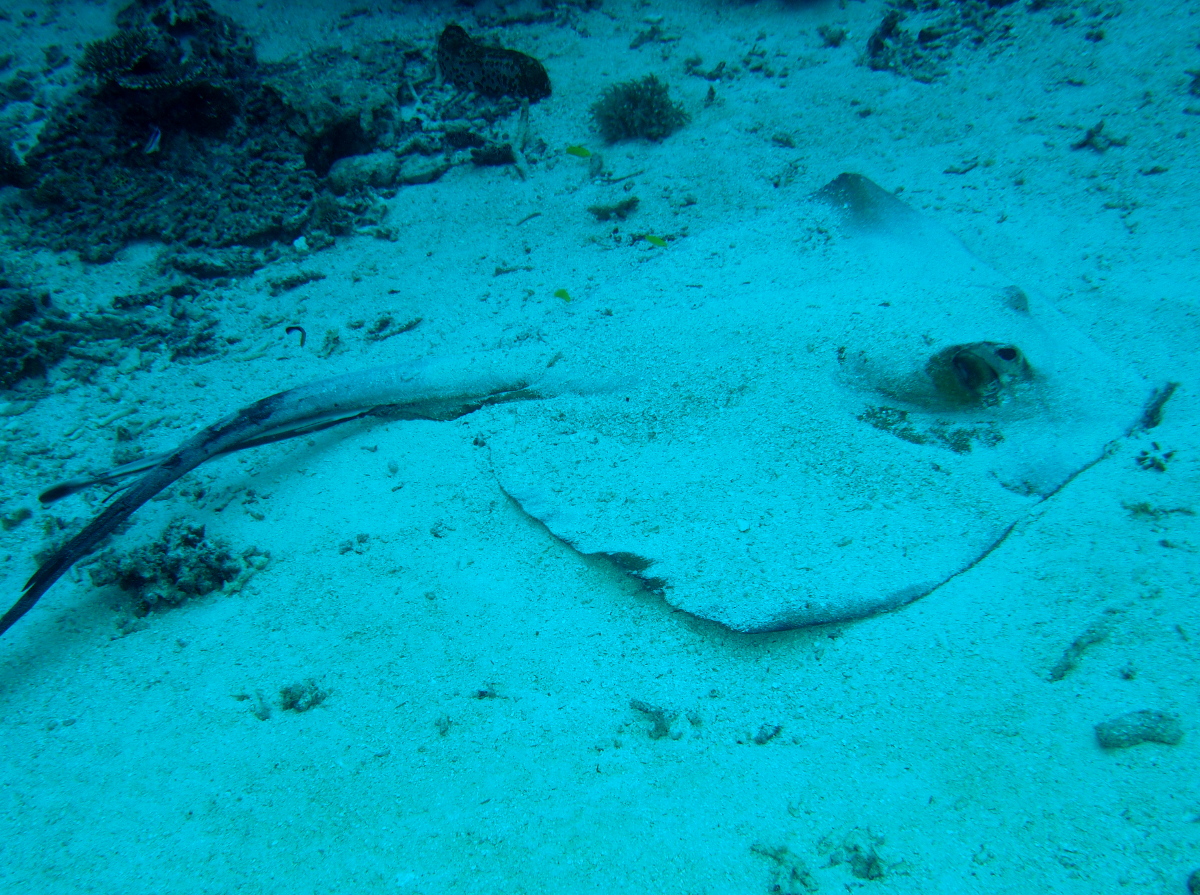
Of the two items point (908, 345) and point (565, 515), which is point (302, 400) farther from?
point (908, 345)

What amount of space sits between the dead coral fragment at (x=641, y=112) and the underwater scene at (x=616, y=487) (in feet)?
0.15

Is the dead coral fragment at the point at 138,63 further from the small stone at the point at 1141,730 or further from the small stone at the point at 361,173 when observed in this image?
the small stone at the point at 1141,730

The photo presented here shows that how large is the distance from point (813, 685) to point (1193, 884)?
1.01 m

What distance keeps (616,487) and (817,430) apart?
990 millimetres

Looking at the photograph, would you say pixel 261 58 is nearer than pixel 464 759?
No

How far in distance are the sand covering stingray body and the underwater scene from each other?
22mm

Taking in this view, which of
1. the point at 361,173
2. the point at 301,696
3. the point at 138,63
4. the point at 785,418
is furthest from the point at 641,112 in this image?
the point at 301,696

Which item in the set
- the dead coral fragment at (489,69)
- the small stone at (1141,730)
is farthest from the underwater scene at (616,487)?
the dead coral fragment at (489,69)

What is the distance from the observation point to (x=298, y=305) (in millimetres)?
4562

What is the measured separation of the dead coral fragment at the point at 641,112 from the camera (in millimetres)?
5363

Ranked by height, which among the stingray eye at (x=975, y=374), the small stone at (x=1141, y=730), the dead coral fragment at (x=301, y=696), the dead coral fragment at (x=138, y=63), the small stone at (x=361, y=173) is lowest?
A: the small stone at (x=1141, y=730)

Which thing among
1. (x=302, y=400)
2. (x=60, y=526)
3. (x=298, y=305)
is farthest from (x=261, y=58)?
(x=60, y=526)

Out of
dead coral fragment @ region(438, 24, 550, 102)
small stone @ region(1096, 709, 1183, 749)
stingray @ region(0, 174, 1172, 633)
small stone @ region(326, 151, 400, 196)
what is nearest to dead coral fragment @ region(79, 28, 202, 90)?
small stone @ region(326, 151, 400, 196)

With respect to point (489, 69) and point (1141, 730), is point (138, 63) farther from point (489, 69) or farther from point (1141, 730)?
point (1141, 730)
